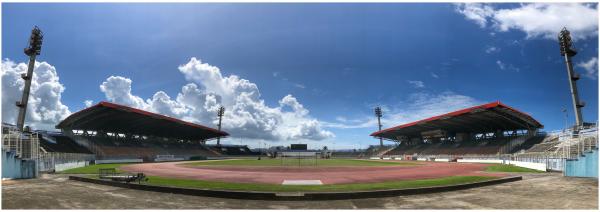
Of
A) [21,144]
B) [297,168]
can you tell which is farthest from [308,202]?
[297,168]

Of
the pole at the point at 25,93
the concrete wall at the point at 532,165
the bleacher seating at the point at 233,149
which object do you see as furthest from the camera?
the bleacher seating at the point at 233,149

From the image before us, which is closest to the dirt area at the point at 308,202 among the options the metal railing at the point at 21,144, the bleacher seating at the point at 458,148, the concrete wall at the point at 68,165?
the metal railing at the point at 21,144

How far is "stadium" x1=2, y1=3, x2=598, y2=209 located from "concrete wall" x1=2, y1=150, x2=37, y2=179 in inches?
2.6

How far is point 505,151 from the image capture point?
67.9 m

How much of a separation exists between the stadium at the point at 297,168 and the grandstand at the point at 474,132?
0.97ft

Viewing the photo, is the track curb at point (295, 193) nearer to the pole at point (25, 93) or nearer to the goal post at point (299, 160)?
the goal post at point (299, 160)

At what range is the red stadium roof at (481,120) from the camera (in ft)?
205

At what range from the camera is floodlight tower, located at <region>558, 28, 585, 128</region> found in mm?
63594

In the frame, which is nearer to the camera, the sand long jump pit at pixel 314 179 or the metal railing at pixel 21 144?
the sand long jump pit at pixel 314 179

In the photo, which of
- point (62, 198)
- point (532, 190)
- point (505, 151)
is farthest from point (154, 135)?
point (532, 190)

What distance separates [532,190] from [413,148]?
92.1 metres

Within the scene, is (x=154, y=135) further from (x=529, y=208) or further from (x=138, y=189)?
(x=529, y=208)

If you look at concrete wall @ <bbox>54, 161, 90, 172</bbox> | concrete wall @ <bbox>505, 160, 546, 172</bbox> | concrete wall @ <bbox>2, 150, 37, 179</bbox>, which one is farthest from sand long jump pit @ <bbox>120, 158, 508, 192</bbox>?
concrete wall @ <bbox>54, 161, 90, 172</bbox>

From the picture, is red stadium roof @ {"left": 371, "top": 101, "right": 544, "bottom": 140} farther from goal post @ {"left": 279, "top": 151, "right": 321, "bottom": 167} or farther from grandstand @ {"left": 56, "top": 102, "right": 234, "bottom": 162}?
grandstand @ {"left": 56, "top": 102, "right": 234, "bottom": 162}
